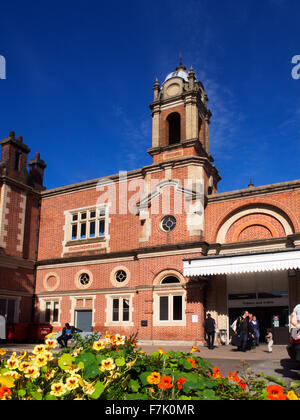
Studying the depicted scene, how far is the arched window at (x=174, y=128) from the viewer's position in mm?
24253

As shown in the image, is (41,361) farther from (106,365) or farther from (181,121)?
(181,121)

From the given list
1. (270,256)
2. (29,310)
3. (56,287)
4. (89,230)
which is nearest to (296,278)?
(270,256)

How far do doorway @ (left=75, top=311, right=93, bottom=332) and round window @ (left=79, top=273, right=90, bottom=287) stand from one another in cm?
166

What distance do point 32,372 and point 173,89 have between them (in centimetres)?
2243

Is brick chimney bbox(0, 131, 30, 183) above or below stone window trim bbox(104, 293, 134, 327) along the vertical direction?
above

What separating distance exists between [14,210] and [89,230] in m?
4.78

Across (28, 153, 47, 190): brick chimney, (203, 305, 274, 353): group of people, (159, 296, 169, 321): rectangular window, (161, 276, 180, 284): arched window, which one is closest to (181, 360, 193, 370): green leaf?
(203, 305, 274, 353): group of people

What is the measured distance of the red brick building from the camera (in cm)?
1900

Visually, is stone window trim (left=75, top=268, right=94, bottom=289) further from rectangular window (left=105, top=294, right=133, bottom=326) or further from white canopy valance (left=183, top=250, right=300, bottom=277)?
white canopy valance (left=183, top=250, right=300, bottom=277)

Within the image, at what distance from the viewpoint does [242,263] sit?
17.6 meters

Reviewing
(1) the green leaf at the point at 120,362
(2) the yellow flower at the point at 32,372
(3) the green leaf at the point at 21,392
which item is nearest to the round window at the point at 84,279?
(1) the green leaf at the point at 120,362

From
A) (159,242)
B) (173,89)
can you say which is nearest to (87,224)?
(159,242)
